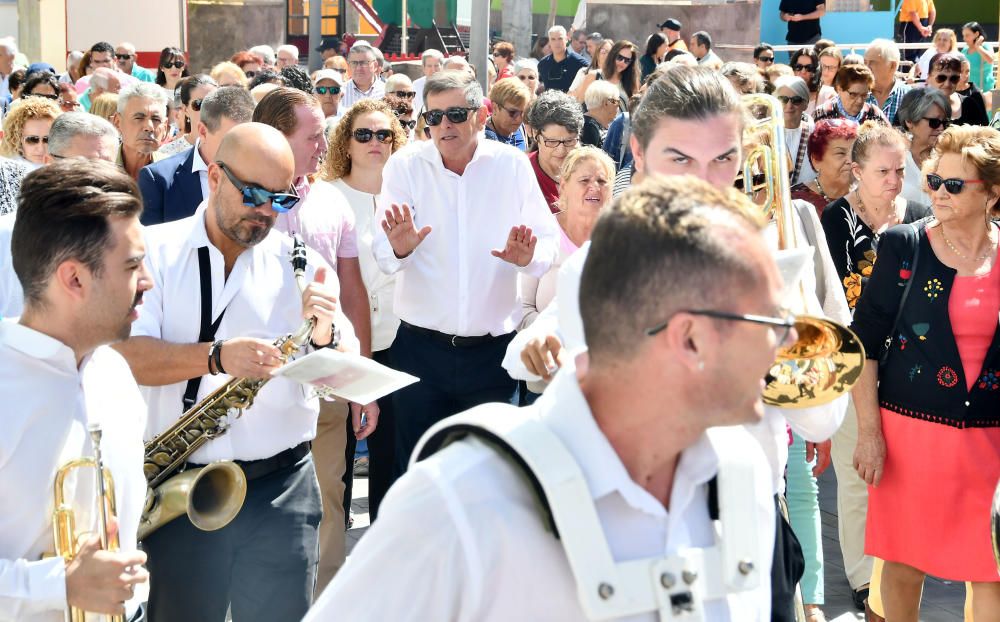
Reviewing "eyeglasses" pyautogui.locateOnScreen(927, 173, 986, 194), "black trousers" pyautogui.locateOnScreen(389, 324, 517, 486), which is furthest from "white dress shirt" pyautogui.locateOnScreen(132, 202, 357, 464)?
"eyeglasses" pyautogui.locateOnScreen(927, 173, 986, 194)

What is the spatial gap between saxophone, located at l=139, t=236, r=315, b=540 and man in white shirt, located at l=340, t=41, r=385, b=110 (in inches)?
382

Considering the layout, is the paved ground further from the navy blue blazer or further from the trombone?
the trombone

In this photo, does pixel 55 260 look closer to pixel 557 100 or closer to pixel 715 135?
pixel 715 135

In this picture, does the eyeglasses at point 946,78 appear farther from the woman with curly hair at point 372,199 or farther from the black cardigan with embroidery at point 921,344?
the black cardigan with embroidery at point 921,344

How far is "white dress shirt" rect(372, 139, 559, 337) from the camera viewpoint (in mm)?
5895

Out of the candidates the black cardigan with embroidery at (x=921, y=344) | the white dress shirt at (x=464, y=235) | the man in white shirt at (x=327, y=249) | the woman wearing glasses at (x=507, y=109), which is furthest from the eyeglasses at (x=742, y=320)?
the woman wearing glasses at (x=507, y=109)

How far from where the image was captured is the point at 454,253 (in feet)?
19.6

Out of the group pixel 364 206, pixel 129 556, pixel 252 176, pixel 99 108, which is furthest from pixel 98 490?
pixel 99 108

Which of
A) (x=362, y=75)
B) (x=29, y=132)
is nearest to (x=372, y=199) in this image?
(x=29, y=132)

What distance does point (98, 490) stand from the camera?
9.59ft

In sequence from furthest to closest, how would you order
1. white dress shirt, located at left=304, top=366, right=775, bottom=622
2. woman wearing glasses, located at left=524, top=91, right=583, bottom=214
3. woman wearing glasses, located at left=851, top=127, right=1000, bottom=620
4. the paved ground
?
woman wearing glasses, located at left=524, top=91, right=583, bottom=214, the paved ground, woman wearing glasses, located at left=851, top=127, right=1000, bottom=620, white dress shirt, located at left=304, top=366, right=775, bottom=622

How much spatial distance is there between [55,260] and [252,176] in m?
1.05

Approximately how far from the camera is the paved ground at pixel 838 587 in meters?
5.83

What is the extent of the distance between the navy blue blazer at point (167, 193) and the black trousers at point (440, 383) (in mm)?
1172
